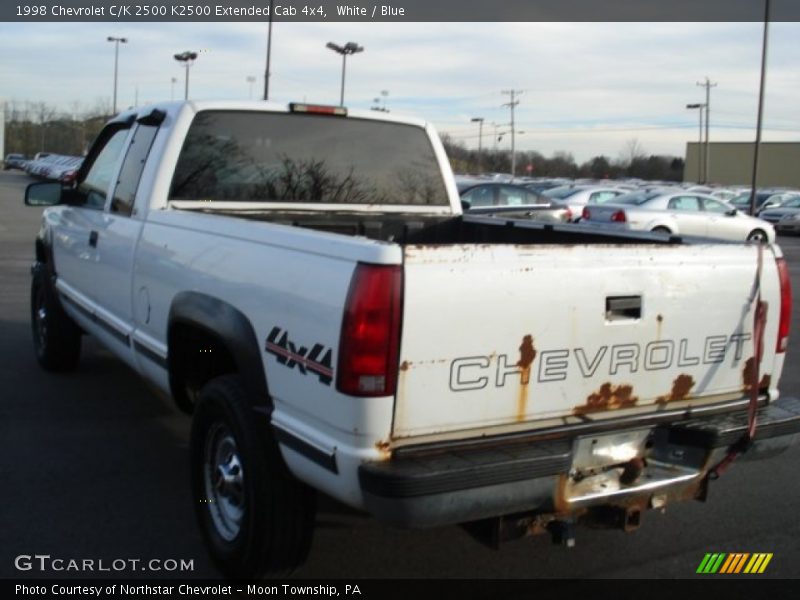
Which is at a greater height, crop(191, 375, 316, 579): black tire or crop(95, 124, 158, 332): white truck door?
crop(95, 124, 158, 332): white truck door

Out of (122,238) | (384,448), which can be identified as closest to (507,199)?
(122,238)

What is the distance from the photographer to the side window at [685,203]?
74.8ft

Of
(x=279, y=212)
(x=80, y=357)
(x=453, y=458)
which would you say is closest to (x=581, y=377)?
(x=453, y=458)

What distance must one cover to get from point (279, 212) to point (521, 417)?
8.02 feet

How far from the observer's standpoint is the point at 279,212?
5238 mm

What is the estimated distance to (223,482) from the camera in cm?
386

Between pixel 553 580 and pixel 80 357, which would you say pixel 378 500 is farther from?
pixel 80 357

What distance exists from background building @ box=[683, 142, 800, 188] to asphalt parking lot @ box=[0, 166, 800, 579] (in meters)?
85.9

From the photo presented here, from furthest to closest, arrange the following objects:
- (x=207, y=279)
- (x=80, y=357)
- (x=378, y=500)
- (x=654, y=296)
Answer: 1. (x=80, y=357)
2. (x=207, y=279)
3. (x=654, y=296)
4. (x=378, y=500)

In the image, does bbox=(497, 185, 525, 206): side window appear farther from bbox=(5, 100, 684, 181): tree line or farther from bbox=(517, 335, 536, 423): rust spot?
bbox=(5, 100, 684, 181): tree line

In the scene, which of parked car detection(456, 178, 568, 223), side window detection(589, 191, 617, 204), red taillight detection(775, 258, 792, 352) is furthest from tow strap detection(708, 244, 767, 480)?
side window detection(589, 191, 617, 204)

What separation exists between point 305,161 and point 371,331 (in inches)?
103

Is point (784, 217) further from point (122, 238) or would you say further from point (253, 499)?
point (253, 499)

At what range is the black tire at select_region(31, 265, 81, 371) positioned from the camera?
6.88 metres
